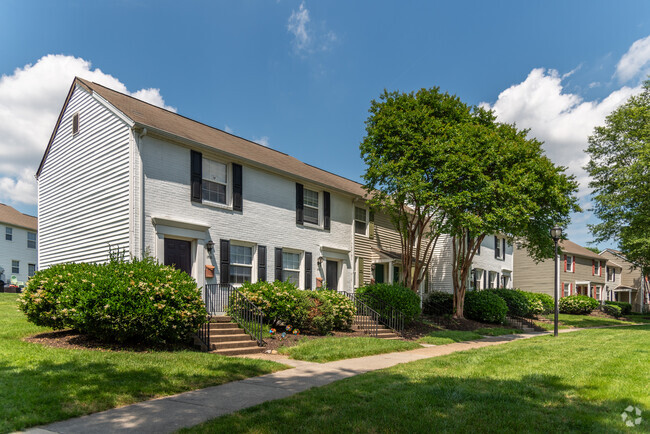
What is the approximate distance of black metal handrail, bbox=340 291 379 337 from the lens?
14501mm

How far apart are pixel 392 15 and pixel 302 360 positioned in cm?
1092

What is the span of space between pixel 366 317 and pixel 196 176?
24.2 feet

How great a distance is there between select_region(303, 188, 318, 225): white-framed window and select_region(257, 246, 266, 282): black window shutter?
2.58 metres

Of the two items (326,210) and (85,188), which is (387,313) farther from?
(85,188)

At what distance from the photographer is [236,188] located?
13945mm

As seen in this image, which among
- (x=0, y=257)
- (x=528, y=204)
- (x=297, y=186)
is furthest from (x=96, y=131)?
(x=0, y=257)

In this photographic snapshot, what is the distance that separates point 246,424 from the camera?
460cm

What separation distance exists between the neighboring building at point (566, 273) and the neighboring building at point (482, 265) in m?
7.59

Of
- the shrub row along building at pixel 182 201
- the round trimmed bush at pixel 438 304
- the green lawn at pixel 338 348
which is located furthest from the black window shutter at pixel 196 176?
the round trimmed bush at pixel 438 304

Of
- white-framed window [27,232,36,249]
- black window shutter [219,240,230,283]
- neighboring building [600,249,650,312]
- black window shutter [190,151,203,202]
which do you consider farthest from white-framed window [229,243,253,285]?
neighboring building [600,249,650,312]

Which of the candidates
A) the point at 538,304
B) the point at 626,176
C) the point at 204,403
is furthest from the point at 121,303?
the point at 538,304

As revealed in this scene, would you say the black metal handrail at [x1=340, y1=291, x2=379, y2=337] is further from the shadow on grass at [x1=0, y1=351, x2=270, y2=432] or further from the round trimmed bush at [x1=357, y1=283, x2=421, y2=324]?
the shadow on grass at [x1=0, y1=351, x2=270, y2=432]

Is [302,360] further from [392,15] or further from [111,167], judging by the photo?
[392,15]

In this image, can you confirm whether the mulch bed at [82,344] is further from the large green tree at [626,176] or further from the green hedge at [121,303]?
the large green tree at [626,176]
